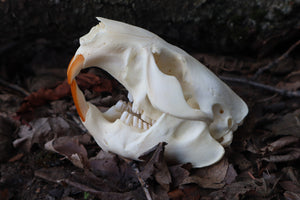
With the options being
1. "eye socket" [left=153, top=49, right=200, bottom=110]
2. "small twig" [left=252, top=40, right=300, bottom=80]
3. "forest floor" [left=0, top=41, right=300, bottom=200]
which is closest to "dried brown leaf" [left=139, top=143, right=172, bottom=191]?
"forest floor" [left=0, top=41, right=300, bottom=200]

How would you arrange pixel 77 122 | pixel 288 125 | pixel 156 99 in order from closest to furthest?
pixel 156 99 → pixel 288 125 → pixel 77 122

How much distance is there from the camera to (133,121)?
1.12m

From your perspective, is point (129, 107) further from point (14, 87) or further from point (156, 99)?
point (14, 87)

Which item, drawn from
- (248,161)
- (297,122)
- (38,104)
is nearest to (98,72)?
(38,104)

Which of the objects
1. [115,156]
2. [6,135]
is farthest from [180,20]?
[6,135]

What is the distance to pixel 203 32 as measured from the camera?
5.86ft

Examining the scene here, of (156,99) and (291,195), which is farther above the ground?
(156,99)

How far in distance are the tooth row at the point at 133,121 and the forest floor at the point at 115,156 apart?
0.11 m

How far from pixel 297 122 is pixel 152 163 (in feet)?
2.74

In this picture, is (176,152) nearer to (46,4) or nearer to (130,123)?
(130,123)

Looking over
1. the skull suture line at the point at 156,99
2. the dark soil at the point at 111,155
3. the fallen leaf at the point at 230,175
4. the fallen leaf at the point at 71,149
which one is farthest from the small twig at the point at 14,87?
the fallen leaf at the point at 230,175

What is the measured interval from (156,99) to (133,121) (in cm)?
17

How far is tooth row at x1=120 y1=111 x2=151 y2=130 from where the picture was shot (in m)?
1.12

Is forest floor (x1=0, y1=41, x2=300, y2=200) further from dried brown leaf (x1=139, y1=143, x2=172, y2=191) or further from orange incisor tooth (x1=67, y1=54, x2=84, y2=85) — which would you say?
orange incisor tooth (x1=67, y1=54, x2=84, y2=85)
